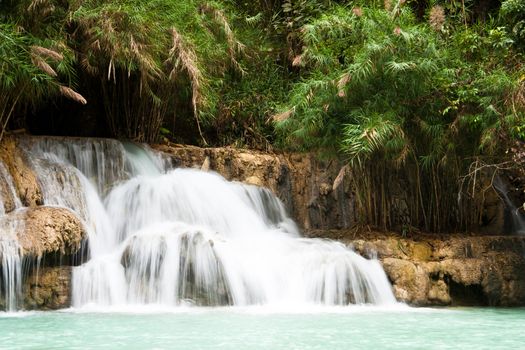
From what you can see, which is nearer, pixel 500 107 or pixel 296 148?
pixel 500 107

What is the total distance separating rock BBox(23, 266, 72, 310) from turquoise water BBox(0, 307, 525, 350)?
0.31 meters

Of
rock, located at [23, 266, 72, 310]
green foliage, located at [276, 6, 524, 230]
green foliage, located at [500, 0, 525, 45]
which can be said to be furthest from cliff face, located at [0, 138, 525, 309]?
green foliage, located at [500, 0, 525, 45]

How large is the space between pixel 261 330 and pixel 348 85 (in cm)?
382

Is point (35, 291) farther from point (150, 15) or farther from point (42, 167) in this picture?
point (150, 15)

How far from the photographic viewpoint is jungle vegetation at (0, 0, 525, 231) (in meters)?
7.71

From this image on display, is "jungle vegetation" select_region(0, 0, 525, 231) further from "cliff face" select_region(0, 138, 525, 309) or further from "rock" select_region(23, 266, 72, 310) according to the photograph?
"rock" select_region(23, 266, 72, 310)

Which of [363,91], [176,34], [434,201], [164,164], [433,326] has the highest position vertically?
[176,34]

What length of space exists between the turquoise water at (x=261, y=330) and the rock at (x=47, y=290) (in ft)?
1.03

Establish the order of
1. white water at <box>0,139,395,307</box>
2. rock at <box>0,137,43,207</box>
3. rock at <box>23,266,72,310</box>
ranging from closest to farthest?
rock at <box>23,266,72,310</box>, white water at <box>0,139,395,307</box>, rock at <box>0,137,43,207</box>

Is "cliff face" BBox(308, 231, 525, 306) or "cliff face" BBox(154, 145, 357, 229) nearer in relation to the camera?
"cliff face" BBox(308, 231, 525, 306)

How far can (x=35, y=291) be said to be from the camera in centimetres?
636

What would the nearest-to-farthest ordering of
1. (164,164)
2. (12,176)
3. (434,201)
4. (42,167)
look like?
(12,176)
(42,167)
(434,201)
(164,164)

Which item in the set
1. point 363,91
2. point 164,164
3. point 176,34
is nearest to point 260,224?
point 164,164

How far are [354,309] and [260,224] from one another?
2591 millimetres
